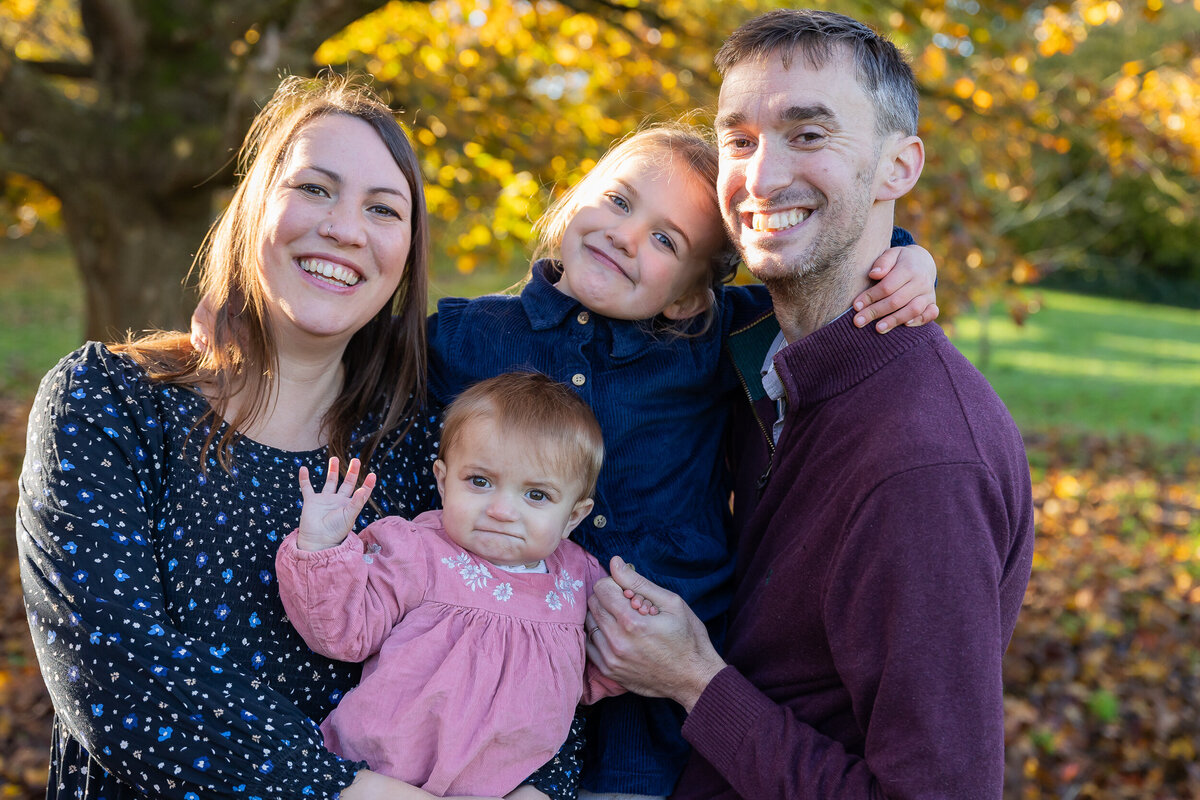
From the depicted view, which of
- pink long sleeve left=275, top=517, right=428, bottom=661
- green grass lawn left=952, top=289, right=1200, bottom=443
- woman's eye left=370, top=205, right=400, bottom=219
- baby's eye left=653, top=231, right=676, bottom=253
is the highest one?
woman's eye left=370, top=205, right=400, bottom=219

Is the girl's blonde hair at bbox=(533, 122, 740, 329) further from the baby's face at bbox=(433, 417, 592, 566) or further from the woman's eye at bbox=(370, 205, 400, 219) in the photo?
the baby's face at bbox=(433, 417, 592, 566)

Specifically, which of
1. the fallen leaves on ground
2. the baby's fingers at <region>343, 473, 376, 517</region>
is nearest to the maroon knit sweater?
the baby's fingers at <region>343, 473, 376, 517</region>

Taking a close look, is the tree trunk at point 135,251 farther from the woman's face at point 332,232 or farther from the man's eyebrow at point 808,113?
the man's eyebrow at point 808,113

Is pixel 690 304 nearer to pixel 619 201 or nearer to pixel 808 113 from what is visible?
pixel 619 201

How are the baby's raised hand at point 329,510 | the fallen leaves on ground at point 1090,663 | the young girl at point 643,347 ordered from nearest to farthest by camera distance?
the baby's raised hand at point 329,510
the young girl at point 643,347
the fallen leaves on ground at point 1090,663

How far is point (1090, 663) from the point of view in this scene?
620 cm

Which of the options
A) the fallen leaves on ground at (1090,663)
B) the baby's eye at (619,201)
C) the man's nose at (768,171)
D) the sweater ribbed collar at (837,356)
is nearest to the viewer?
the sweater ribbed collar at (837,356)

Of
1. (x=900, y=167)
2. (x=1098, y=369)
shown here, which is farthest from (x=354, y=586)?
(x=1098, y=369)

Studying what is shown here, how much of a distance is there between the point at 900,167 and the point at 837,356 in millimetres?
532

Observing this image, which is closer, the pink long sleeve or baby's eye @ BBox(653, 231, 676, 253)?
the pink long sleeve

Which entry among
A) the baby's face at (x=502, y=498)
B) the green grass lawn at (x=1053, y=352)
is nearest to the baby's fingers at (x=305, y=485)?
the baby's face at (x=502, y=498)

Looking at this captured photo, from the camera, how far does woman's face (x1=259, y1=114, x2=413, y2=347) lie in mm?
2355

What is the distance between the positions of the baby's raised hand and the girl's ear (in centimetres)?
109

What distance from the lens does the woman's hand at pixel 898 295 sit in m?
2.30
